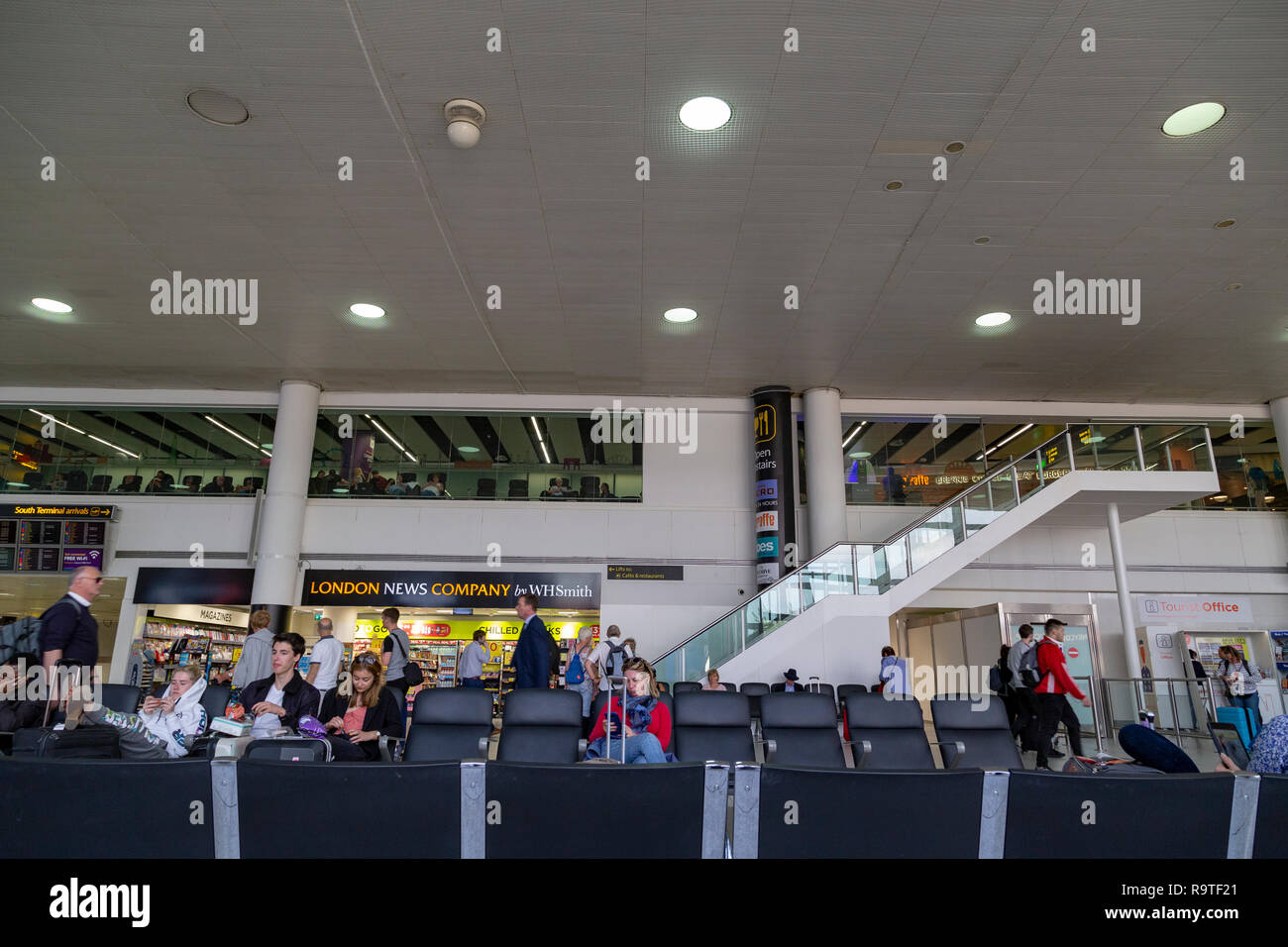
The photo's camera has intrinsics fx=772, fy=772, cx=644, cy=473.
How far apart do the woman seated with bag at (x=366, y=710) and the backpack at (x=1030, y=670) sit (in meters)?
5.91

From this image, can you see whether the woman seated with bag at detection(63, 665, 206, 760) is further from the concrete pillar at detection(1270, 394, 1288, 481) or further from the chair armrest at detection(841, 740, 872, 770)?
the concrete pillar at detection(1270, 394, 1288, 481)

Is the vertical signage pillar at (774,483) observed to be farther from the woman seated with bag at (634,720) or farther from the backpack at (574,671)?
the woman seated with bag at (634,720)

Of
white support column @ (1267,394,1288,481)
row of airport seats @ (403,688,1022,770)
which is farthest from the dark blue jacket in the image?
white support column @ (1267,394,1288,481)

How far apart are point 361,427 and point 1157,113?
11.4 m

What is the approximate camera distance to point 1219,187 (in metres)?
7.17

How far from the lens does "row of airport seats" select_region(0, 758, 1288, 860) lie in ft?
6.53

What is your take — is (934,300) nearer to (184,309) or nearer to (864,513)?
(864,513)

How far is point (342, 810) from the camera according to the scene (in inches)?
79.7

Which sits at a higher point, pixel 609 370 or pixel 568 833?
pixel 609 370
